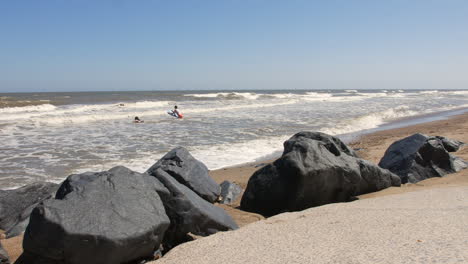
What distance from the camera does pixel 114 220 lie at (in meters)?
3.44

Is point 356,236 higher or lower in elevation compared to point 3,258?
higher

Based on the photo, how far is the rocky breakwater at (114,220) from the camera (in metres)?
3.24

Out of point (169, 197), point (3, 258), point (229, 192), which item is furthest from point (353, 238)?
point (229, 192)

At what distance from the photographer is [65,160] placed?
9.99 metres

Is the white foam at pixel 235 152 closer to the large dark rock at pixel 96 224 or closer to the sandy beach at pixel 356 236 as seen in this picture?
→ the sandy beach at pixel 356 236

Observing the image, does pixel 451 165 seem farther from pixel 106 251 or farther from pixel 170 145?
pixel 170 145

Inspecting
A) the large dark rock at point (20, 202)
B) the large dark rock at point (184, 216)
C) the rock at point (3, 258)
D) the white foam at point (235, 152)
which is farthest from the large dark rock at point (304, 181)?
the white foam at point (235, 152)

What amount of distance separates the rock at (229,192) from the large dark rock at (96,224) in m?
2.56

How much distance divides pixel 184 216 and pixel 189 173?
1827 millimetres

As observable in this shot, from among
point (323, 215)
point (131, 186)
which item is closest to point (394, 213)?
point (323, 215)

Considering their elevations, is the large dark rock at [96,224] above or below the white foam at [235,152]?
above

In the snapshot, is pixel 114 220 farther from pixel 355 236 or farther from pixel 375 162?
pixel 375 162

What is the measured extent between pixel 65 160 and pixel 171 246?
6.96 meters

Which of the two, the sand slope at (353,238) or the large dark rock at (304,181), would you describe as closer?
the sand slope at (353,238)
